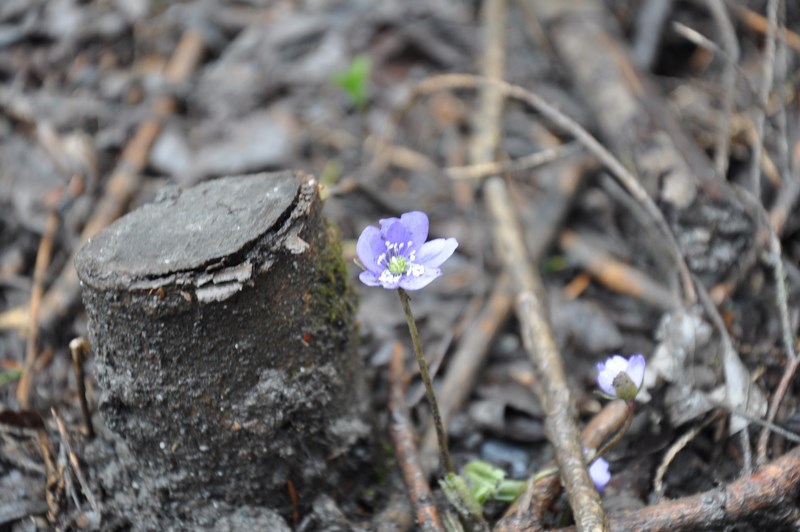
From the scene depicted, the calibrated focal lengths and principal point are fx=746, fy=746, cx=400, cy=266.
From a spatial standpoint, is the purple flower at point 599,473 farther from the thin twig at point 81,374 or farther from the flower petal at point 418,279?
the thin twig at point 81,374

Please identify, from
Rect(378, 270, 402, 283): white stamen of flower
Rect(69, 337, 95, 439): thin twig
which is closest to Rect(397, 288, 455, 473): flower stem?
Rect(378, 270, 402, 283): white stamen of flower

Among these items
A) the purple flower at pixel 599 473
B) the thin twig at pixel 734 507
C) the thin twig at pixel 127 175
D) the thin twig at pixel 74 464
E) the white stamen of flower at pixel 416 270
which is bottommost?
the thin twig at pixel 127 175

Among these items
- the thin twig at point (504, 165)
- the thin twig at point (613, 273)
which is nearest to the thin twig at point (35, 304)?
the thin twig at point (504, 165)

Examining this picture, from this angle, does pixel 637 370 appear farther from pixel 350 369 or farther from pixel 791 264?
pixel 791 264

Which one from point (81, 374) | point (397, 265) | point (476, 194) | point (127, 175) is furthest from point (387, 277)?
point (127, 175)

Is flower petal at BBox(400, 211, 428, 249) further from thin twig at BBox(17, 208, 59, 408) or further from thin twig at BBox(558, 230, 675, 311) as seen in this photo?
thin twig at BBox(17, 208, 59, 408)

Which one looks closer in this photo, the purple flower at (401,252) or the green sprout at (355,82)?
the purple flower at (401,252)

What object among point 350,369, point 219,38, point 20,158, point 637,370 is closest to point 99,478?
point 350,369
